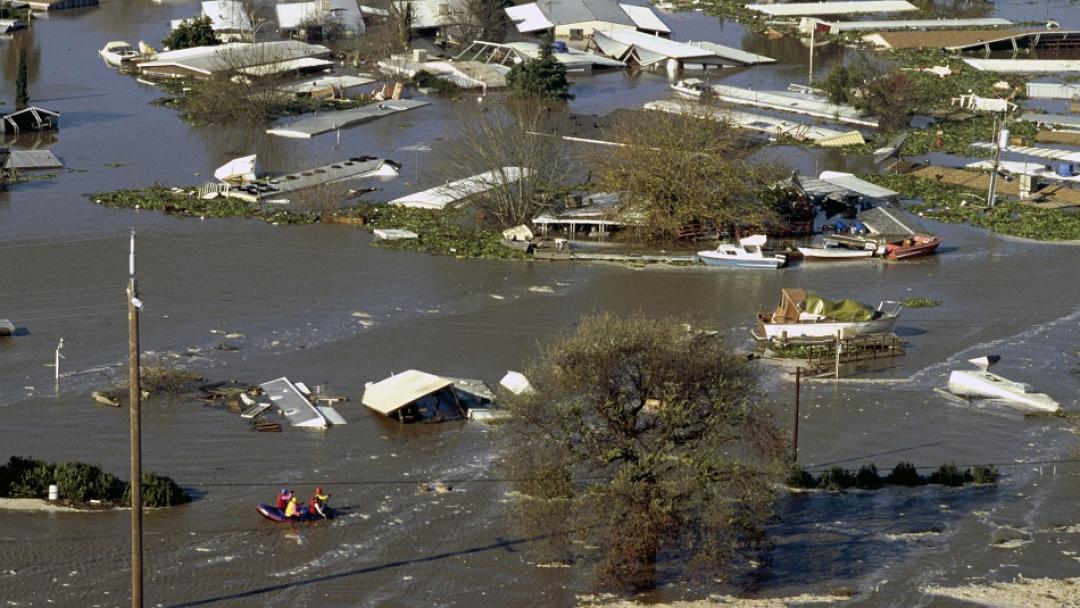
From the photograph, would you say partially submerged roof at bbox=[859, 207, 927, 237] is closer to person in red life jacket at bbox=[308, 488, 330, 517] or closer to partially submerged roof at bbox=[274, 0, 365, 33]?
person in red life jacket at bbox=[308, 488, 330, 517]

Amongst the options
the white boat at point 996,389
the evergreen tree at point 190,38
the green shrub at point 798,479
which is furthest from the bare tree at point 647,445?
the evergreen tree at point 190,38

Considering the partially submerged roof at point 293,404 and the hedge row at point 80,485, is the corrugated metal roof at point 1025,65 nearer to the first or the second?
the partially submerged roof at point 293,404

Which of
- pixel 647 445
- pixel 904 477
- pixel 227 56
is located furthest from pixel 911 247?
pixel 227 56

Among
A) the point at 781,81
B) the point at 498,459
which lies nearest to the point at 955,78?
the point at 781,81

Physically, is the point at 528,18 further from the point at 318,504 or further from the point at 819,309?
the point at 318,504

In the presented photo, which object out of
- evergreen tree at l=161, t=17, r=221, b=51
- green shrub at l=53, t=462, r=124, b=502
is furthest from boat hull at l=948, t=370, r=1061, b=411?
evergreen tree at l=161, t=17, r=221, b=51

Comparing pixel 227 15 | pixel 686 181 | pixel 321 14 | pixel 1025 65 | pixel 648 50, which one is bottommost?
pixel 1025 65

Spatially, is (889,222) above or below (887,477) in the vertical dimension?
above

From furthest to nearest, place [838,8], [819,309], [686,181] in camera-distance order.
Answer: [838,8] → [686,181] → [819,309]
